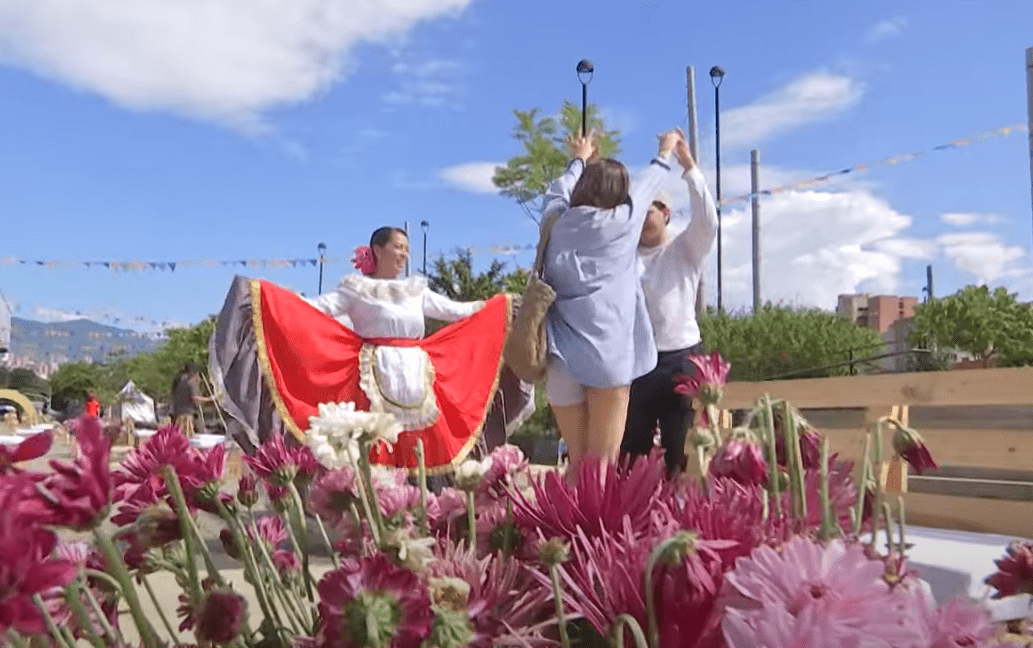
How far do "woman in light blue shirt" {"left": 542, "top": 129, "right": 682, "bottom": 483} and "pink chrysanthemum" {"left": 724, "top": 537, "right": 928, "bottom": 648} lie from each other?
3279mm

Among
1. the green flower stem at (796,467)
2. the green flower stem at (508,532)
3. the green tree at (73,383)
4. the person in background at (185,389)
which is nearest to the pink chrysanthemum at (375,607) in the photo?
the green flower stem at (508,532)

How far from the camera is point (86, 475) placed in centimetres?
53

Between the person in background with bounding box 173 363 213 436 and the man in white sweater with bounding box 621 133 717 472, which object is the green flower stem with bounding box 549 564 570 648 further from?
the person in background with bounding box 173 363 213 436

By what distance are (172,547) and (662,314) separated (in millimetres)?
3718

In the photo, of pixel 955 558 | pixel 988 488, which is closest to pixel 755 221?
pixel 988 488

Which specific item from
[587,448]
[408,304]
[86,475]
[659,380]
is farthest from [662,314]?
[86,475]

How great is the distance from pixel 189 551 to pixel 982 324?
19.9m

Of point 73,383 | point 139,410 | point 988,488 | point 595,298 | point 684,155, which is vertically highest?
point 684,155

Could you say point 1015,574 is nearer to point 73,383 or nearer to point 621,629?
point 621,629

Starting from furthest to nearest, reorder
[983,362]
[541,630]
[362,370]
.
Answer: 1. [983,362]
2. [362,370]
3. [541,630]

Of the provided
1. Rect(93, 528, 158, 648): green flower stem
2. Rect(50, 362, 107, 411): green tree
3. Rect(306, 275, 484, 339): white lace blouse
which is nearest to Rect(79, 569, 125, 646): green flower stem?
Rect(93, 528, 158, 648): green flower stem

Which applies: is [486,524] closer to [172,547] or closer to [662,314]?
[172,547]

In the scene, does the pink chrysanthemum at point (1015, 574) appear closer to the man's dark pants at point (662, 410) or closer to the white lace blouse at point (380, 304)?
the man's dark pants at point (662, 410)

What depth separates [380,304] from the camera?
478 cm
